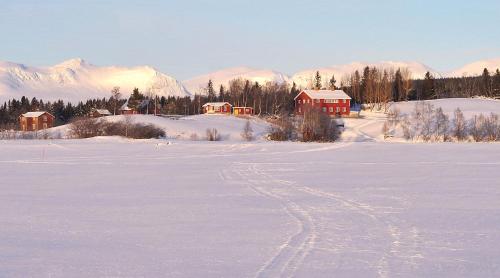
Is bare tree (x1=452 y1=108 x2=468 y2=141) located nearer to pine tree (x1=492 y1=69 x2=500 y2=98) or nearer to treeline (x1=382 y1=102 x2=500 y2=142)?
treeline (x1=382 y1=102 x2=500 y2=142)

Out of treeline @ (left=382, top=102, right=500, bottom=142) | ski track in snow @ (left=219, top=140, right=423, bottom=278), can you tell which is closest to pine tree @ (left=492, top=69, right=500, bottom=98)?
treeline @ (left=382, top=102, right=500, bottom=142)

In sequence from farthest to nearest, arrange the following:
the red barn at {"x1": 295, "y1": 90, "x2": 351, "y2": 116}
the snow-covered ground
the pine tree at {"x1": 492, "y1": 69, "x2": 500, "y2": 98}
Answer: the pine tree at {"x1": 492, "y1": 69, "x2": 500, "y2": 98} → the red barn at {"x1": 295, "y1": 90, "x2": 351, "y2": 116} → the snow-covered ground

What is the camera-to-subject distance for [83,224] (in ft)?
37.5

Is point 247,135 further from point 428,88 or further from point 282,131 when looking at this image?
point 428,88

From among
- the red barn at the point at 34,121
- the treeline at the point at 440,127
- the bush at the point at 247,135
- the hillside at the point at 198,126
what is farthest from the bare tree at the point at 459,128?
the red barn at the point at 34,121

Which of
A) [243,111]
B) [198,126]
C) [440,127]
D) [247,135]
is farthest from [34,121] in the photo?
[440,127]

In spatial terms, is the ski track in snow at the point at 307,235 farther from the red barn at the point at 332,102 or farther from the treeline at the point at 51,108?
the treeline at the point at 51,108

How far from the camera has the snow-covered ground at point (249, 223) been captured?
811 centimetres

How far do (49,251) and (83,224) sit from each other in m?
2.48

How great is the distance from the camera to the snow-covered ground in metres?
8.11

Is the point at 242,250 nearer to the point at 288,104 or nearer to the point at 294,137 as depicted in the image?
the point at 294,137

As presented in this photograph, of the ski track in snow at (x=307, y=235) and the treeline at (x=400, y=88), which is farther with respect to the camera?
the treeline at (x=400, y=88)

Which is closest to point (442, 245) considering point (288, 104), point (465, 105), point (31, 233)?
point (31, 233)

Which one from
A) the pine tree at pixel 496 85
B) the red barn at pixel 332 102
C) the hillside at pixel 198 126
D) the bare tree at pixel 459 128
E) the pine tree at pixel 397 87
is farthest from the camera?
the pine tree at pixel 496 85
